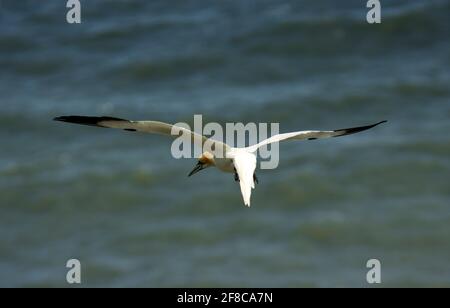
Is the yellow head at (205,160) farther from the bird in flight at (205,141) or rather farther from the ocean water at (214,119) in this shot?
the ocean water at (214,119)

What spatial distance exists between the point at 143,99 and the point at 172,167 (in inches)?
156

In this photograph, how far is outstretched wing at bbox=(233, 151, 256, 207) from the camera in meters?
7.63

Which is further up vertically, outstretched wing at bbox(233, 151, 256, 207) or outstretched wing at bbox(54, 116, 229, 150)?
outstretched wing at bbox(54, 116, 229, 150)

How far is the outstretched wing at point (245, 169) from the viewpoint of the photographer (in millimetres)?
7629

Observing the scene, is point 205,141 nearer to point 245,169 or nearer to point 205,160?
point 205,160

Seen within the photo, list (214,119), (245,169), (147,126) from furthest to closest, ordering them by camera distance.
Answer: (214,119) < (147,126) < (245,169)

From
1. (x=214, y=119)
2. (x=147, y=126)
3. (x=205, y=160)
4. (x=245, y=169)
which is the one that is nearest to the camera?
(x=245, y=169)

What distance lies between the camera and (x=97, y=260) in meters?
25.2

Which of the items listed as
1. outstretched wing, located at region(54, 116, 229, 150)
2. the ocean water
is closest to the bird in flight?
outstretched wing, located at region(54, 116, 229, 150)

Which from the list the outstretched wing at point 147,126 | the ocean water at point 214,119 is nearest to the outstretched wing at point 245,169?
the outstretched wing at point 147,126

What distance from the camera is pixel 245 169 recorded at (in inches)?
314

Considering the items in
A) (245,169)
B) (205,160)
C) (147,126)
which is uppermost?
(147,126)

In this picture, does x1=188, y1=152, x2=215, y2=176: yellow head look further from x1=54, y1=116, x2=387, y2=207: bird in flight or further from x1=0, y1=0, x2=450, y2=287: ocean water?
x1=0, y1=0, x2=450, y2=287: ocean water

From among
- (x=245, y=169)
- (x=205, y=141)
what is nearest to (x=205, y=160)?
(x=205, y=141)
